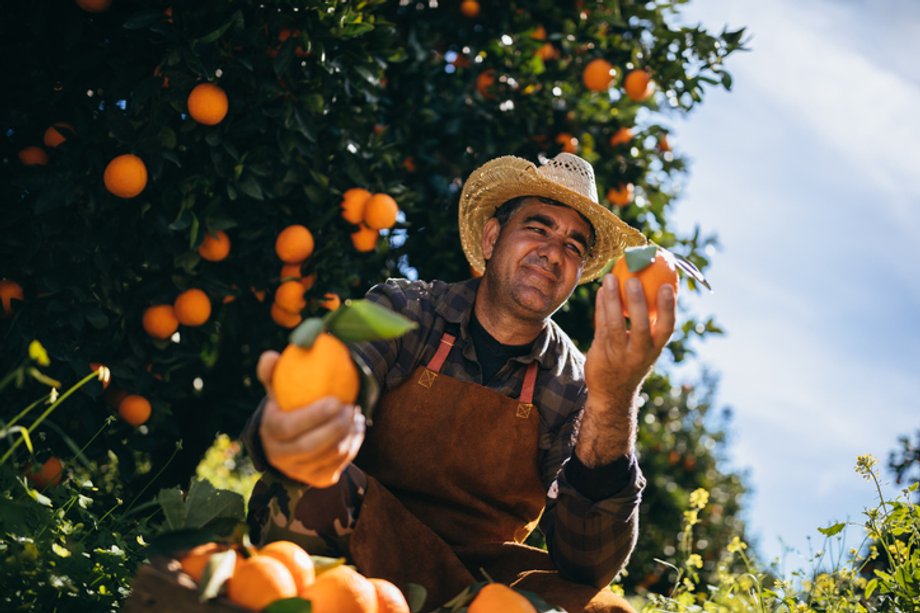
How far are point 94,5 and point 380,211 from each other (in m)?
1.26

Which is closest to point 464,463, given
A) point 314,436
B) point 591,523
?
point 591,523

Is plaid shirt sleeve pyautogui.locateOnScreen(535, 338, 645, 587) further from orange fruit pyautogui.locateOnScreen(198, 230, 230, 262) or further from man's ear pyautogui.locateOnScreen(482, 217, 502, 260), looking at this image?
orange fruit pyautogui.locateOnScreen(198, 230, 230, 262)

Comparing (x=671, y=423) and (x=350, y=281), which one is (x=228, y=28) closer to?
(x=350, y=281)

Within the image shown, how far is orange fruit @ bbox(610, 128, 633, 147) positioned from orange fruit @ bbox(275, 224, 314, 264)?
1.75 meters

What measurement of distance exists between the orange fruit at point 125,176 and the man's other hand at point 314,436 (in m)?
1.55

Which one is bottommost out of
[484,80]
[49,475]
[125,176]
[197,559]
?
[49,475]

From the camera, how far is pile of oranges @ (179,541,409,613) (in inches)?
56.9

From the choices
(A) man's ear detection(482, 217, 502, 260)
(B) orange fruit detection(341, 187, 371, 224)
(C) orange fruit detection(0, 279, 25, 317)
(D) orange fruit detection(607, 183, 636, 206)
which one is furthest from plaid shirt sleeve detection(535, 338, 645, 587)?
(C) orange fruit detection(0, 279, 25, 317)

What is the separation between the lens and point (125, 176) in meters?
2.78

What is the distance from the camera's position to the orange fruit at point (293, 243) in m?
3.21

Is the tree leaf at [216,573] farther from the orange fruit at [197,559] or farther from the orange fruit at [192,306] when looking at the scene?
the orange fruit at [192,306]

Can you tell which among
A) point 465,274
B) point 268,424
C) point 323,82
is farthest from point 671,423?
point 268,424

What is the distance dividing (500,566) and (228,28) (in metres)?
2.07

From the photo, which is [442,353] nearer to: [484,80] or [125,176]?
[125,176]
